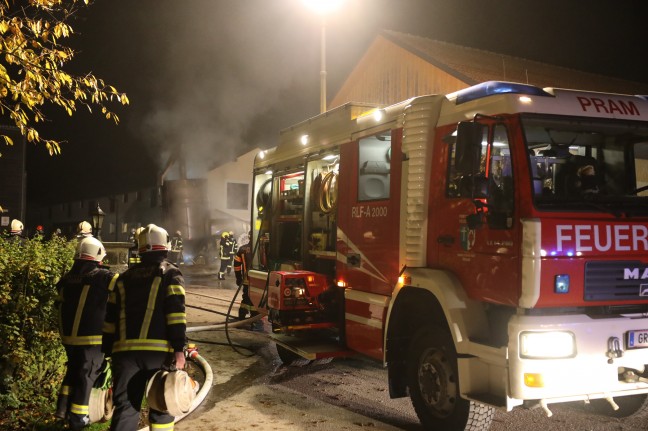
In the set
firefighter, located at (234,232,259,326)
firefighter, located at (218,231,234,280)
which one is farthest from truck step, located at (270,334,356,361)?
firefighter, located at (218,231,234,280)

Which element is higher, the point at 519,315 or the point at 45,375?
the point at 519,315

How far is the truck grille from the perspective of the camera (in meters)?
4.12

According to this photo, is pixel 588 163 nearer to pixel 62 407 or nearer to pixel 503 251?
pixel 503 251

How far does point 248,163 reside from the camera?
1569 inches

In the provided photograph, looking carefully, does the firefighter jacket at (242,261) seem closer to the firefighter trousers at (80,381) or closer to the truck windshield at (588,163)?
the firefighter trousers at (80,381)

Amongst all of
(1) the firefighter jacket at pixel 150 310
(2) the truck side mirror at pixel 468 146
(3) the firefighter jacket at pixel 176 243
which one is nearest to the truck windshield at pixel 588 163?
(2) the truck side mirror at pixel 468 146

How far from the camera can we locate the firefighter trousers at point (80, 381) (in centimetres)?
450

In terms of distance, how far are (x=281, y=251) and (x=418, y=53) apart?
35.5 ft

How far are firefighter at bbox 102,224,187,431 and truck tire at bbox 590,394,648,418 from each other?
381cm

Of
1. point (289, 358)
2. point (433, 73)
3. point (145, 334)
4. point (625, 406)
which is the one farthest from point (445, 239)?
point (433, 73)

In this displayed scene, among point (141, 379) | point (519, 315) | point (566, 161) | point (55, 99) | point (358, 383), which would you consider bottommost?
point (358, 383)

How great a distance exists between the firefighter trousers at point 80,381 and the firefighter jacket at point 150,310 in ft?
2.29

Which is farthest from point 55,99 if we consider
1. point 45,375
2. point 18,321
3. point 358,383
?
point 358,383

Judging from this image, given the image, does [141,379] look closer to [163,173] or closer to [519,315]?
[519,315]
